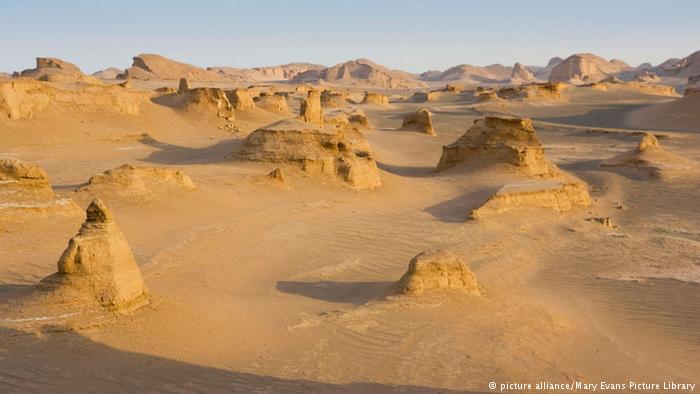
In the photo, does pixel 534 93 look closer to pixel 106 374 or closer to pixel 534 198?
pixel 534 198

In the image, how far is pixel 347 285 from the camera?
9117mm

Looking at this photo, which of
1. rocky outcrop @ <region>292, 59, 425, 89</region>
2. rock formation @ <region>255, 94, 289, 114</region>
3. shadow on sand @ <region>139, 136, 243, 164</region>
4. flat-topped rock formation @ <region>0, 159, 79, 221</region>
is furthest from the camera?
rocky outcrop @ <region>292, 59, 425, 89</region>

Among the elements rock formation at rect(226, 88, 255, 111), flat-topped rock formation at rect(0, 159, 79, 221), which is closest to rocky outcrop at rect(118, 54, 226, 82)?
rock formation at rect(226, 88, 255, 111)

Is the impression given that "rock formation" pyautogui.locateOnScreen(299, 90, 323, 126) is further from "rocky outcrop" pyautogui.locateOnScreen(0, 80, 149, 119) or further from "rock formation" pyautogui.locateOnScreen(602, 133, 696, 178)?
"rock formation" pyautogui.locateOnScreen(602, 133, 696, 178)

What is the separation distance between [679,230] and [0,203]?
13.1m

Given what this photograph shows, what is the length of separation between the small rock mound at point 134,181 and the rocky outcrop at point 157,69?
5220cm

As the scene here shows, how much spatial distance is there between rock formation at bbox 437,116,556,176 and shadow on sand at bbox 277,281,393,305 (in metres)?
10.6

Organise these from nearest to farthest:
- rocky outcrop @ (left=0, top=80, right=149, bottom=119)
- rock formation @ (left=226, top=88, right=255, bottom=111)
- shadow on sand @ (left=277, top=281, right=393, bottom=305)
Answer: shadow on sand @ (left=277, top=281, right=393, bottom=305), rocky outcrop @ (left=0, top=80, right=149, bottom=119), rock formation @ (left=226, top=88, right=255, bottom=111)

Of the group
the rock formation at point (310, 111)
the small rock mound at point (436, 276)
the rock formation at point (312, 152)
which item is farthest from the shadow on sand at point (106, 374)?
the rock formation at point (310, 111)

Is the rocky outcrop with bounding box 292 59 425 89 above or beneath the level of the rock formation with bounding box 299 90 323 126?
above

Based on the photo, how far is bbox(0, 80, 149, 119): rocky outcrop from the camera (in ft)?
61.7

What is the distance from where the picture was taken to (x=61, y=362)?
18.4ft

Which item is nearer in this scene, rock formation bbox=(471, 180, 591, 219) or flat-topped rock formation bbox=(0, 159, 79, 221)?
flat-topped rock formation bbox=(0, 159, 79, 221)

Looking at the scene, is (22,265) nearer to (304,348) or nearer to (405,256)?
(304,348)
